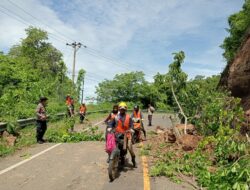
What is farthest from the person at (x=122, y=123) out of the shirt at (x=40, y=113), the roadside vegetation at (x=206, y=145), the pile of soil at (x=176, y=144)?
the shirt at (x=40, y=113)

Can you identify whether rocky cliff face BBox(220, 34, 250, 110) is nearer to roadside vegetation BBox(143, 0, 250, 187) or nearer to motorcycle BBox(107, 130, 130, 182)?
roadside vegetation BBox(143, 0, 250, 187)

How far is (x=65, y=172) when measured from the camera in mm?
9266

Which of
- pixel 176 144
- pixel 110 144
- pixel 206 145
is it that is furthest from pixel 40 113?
pixel 206 145

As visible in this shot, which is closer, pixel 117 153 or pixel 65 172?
pixel 117 153

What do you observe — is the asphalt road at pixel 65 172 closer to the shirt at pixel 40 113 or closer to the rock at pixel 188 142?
the rock at pixel 188 142

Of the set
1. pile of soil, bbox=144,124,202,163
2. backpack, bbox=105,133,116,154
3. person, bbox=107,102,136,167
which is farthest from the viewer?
pile of soil, bbox=144,124,202,163

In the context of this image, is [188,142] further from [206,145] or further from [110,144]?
[110,144]

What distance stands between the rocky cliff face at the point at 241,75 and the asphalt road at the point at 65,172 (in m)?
6.07

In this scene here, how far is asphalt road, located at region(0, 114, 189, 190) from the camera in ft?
26.2

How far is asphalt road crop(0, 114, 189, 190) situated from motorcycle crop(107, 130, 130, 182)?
0.64ft

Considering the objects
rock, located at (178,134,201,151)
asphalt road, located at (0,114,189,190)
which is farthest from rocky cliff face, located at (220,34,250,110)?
asphalt road, located at (0,114,189,190)

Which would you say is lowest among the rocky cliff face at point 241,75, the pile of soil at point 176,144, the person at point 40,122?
the pile of soil at point 176,144

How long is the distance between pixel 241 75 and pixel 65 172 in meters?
9.91

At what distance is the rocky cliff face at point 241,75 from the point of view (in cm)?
1541
